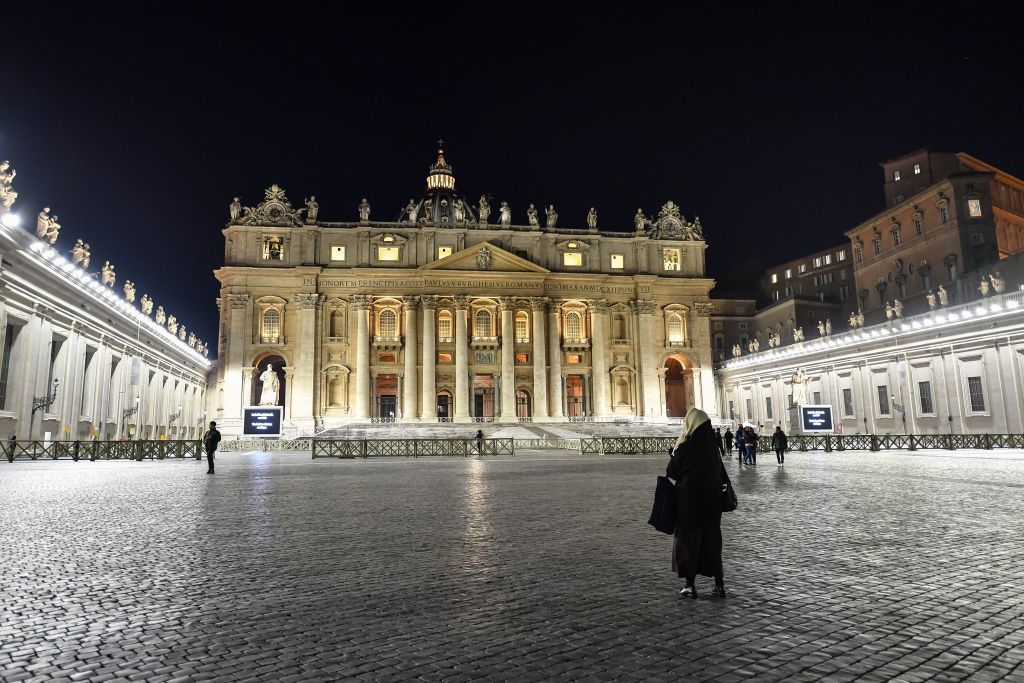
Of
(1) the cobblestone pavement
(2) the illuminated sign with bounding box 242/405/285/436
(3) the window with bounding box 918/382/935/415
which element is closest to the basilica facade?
(2) the illuminated sign with bounding box 242/405/285/436

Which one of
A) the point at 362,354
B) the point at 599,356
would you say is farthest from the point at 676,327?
the point at 362,354

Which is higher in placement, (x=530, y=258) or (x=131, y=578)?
(x=530, y=258)

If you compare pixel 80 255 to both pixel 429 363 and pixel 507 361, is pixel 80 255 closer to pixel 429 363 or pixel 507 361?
pixel 429 363

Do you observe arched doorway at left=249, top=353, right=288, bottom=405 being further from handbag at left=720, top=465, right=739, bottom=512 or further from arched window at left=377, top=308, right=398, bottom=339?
handbag at left=720, top=465, right=739, bottom=512

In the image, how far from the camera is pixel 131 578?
21.5 ft

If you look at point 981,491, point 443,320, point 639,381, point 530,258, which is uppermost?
point 530,258

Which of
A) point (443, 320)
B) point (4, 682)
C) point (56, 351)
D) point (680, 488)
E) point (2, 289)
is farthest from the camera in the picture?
point (443, 320)

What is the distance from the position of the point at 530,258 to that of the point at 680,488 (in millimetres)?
60597

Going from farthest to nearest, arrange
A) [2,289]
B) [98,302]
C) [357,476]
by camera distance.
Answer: [98,302] < [2,289] < [357,476]

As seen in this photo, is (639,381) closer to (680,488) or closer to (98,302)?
(98,302)

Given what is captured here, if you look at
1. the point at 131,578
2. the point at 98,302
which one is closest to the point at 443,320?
the point at 98,302

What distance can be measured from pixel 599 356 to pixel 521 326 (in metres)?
8.13

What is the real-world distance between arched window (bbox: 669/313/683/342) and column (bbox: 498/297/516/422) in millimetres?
16900

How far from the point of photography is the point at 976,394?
133 feet
